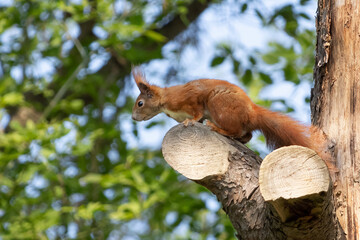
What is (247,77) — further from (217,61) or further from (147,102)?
(147,102)

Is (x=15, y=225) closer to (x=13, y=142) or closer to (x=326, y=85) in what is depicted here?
(x=13, y=142)

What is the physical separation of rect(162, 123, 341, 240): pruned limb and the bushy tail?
0.60 ft

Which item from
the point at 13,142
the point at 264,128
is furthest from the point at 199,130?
the point at 13,142

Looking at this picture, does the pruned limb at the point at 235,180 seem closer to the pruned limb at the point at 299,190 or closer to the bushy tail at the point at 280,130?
the pruned limb at the point at 299,190

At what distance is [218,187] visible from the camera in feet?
5.82

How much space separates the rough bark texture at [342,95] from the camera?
1715mm

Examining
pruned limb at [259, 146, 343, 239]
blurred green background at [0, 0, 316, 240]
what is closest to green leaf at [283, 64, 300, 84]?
blurred green background at [0, 0, 316, 240]

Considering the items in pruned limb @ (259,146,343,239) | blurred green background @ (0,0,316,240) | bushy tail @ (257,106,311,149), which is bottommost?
blurred green background @ (0,0,316,240)

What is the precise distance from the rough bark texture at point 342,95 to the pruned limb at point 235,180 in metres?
0.14

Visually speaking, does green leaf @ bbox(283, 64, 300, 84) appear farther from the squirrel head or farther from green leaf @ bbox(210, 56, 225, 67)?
the squirrel head

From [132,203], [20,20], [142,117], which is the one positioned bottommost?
[132,203]

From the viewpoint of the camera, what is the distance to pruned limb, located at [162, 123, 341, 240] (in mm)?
1578

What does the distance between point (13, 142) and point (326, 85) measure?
265cm

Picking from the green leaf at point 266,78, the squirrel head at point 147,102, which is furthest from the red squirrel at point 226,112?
the green leaf at point 266,78
